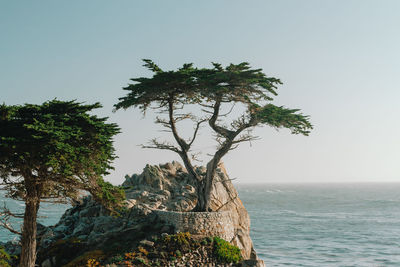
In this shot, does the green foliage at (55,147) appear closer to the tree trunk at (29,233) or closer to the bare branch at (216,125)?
the tree trunk at (29,233)

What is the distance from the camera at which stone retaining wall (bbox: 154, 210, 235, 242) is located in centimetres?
2086

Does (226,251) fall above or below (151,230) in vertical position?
below

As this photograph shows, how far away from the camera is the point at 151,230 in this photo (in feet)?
70.3

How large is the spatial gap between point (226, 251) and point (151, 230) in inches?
193

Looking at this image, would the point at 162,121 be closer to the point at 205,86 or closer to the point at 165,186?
the point at 205,86

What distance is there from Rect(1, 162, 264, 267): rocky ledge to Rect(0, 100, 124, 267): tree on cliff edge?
130 cm

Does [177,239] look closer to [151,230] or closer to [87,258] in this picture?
[151,230]

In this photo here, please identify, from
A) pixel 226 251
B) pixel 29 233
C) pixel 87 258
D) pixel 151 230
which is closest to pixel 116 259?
pixel 87 258

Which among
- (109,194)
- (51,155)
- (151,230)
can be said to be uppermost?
(51,155)

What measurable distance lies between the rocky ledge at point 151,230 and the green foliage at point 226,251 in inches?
2.6

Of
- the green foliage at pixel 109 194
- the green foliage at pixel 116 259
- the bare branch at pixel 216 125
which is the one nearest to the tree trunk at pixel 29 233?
the green foliage at pixel 109 194

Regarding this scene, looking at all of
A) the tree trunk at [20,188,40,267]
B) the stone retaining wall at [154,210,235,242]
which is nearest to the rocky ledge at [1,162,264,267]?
the stone retaining wall at [154,210,235,242]

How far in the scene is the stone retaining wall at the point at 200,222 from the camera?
20.9 meters

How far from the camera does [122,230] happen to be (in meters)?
22.0
